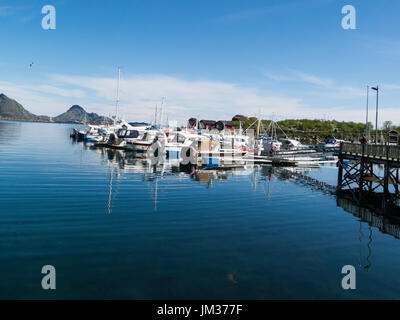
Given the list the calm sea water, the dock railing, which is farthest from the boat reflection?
the dock railing

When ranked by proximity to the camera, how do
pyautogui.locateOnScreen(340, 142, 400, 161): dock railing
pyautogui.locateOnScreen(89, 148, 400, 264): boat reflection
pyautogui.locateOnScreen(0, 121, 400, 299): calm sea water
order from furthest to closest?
pyautogui.locateOnScreen(340, 142, 400, 161): dock railing → pyautogui.locateOnScreen(89, 148, 400, 264): boat reflection → pyautogui.locateOnScreen(0, 121, 400, 299): calm sea water

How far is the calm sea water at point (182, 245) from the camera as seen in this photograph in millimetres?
10391

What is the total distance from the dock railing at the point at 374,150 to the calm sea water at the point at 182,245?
5.45 meters

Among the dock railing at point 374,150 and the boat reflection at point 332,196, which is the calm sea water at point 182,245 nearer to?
the boat reflection at point 332,196

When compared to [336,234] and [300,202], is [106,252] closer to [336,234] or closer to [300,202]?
[336,234]

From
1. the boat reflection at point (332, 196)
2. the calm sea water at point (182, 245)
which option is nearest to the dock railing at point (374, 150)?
the boat reflection at point (332, 196)

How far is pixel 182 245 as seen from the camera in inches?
546

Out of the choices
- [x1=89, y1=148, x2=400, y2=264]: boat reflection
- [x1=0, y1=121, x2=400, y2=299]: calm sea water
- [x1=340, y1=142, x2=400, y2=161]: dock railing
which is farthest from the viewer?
[x1=340, y1=142, x2=400, y2=161]: dock railing

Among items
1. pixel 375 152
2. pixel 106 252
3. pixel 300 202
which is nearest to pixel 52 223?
pixel 106 252

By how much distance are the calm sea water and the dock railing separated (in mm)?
5447

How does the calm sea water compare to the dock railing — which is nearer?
the calm sea water

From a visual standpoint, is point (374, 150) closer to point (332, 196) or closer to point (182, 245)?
point (332, 196)

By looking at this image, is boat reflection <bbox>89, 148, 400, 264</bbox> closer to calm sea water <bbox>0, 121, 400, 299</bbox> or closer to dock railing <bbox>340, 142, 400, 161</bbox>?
calm sea water <bbox>0, 121, 400, 299</bbox>

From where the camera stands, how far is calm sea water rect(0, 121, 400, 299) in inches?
409
